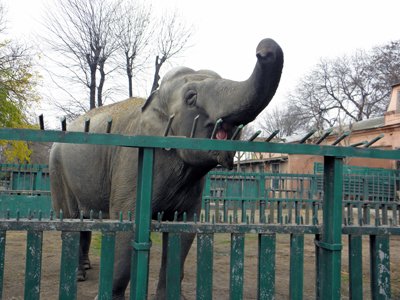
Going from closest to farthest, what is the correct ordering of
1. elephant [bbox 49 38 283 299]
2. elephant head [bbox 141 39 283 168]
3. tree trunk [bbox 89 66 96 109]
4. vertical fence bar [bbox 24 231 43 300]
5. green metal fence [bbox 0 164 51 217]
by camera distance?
1. vertical fence bar [bbox 24 231 43 300]
2. elephant head [bbox 141 39 283 168]
3. elephant [bbox 49 38 283 299]
4. green metal fence [bbox 0 164 51 217]
5. tree trunk [bbox 89 66 96 109]

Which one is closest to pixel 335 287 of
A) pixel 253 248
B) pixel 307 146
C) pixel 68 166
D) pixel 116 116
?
pixel 307 146

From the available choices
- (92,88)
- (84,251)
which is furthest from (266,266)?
(92,88)

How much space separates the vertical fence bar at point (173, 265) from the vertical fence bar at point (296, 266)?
66cm

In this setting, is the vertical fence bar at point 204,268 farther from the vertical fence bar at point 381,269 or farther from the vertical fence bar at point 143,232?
the vertical fence bar at point 381,269

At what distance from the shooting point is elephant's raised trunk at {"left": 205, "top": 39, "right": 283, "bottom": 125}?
2486 mm

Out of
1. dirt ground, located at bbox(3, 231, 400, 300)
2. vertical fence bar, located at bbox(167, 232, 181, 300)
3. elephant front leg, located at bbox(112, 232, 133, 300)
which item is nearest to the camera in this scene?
vertical fence bar, located at bbox(167, 232, 181, 300)

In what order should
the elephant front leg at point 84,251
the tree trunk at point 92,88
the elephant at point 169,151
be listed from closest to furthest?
the elephant at point 169,151 → the elephant front leg at point 84,251 → the tree trunk at point 92,88

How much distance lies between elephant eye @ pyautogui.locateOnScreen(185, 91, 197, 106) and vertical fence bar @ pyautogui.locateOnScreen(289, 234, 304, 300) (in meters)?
1.45

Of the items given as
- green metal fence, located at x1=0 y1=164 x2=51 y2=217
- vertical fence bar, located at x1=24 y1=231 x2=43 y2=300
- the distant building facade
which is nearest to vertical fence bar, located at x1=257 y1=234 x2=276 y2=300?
vertical fence bar, located at x1=24 y1=231 x2=43 y2=300

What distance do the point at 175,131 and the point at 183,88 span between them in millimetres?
366

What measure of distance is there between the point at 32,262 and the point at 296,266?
145cm

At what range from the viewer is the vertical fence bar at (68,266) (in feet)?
6.98

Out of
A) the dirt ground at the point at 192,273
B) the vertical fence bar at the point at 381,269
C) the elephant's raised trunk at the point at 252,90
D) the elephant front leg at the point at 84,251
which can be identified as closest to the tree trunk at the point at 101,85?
the dirt ground at the point at 192,273

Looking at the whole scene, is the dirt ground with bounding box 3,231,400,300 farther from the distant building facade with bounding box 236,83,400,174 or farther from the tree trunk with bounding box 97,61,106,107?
the distant building facade with bounding box 236,83,400,174
